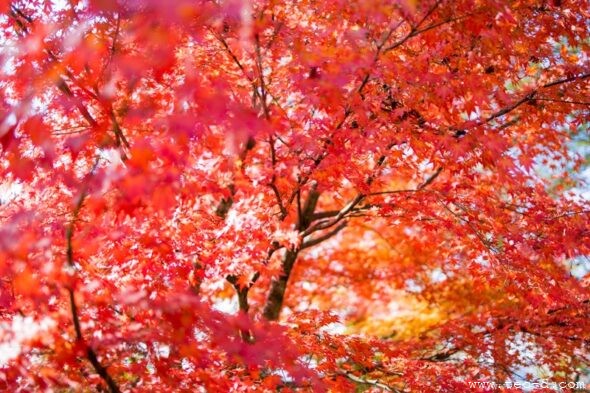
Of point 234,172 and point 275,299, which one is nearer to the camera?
point 234,172

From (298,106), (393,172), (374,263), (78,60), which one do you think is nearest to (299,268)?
(374,263)

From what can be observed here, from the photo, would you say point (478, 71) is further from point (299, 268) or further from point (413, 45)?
point (299, 268)

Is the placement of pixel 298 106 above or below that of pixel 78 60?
above

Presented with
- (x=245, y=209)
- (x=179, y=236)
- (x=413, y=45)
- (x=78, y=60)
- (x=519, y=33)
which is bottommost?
(x=179, y=236)

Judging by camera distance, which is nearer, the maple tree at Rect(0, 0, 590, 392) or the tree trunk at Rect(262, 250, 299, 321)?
the maple tree at Rect(0, 0, 590, 392)

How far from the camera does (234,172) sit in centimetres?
451

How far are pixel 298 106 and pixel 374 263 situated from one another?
5456mm

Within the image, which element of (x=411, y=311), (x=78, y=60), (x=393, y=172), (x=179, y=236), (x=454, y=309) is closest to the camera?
(x=78, y=60)

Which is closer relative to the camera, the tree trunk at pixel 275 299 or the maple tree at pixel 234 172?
the maple tree at pixel 234 172

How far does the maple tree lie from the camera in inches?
127

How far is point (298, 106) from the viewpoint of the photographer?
18.0 ft

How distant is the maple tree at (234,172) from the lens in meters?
3.22

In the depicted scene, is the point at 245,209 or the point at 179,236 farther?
the point at 245,209

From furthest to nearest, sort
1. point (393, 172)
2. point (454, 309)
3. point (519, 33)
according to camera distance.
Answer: point (454, 309) → point (393, 172) → point (519, 33)
